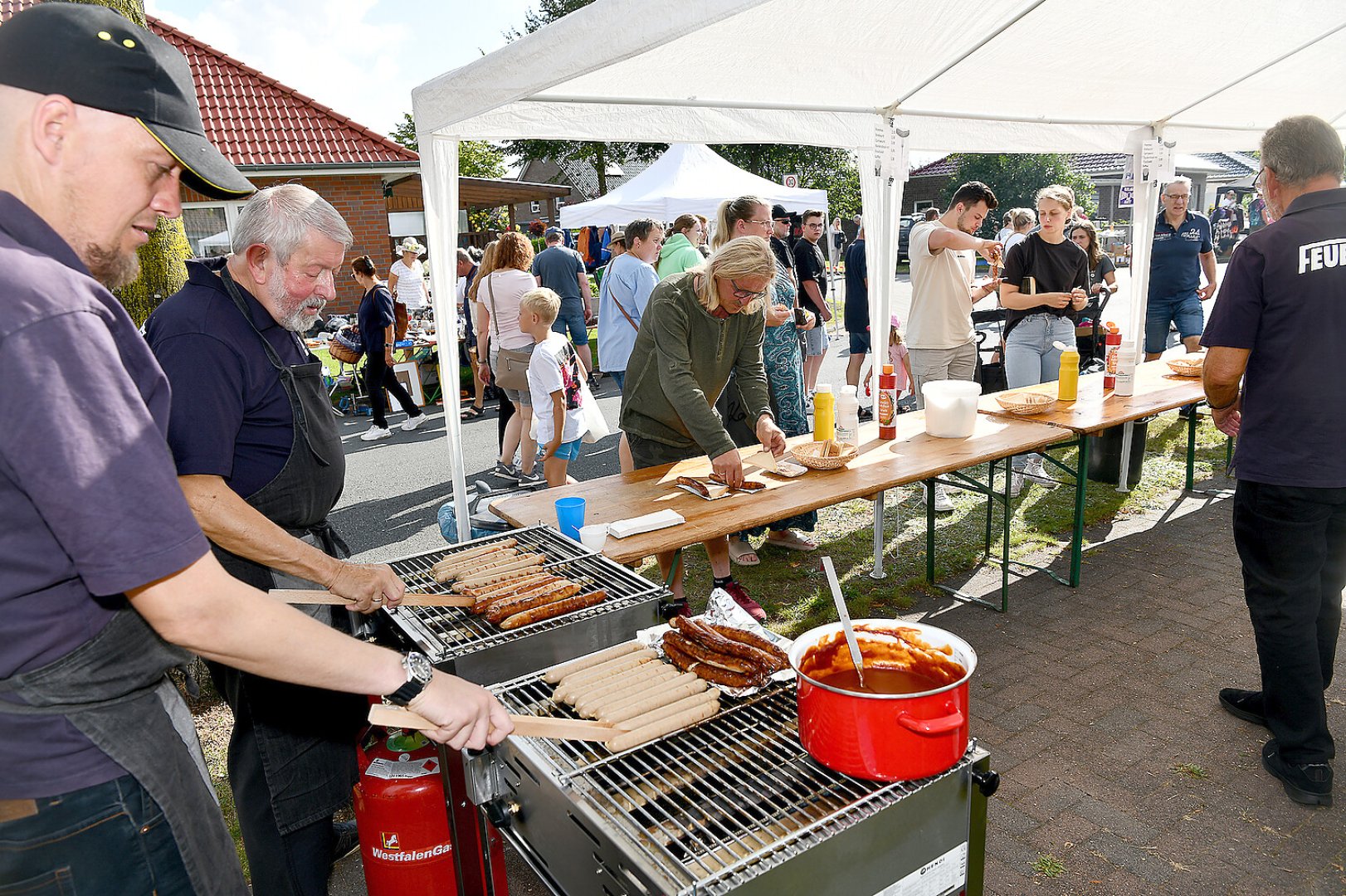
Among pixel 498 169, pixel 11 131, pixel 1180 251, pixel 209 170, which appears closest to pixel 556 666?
pixel 209 170

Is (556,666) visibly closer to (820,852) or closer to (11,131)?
(820,852)

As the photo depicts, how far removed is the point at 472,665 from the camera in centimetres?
225

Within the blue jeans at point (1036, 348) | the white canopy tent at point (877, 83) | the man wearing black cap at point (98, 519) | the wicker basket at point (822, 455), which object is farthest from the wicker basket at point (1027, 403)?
the man wearing black cap at point (98, 519)

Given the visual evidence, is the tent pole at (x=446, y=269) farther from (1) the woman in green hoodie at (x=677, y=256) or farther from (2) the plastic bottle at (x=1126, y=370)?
(2) the plastic bottle at (x=1126, y=370)

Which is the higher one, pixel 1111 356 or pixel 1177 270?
pixel 1177 270

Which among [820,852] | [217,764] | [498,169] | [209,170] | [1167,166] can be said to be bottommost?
[217,764]

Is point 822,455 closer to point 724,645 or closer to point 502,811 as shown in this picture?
point 724,645

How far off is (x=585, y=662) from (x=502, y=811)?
0.41 m

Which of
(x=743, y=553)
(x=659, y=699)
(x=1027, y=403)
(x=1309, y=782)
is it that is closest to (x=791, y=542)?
(x=743, y=553)

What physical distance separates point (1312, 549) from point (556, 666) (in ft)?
9.14

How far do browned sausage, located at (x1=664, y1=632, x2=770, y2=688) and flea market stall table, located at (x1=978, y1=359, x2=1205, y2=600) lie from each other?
326cm

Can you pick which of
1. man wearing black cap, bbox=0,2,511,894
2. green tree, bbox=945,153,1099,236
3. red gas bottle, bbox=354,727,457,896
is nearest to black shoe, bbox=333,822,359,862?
red gas bottle, bbox=354,727,457,896

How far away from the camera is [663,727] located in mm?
1914

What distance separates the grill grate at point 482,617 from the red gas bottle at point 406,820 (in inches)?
13.4
